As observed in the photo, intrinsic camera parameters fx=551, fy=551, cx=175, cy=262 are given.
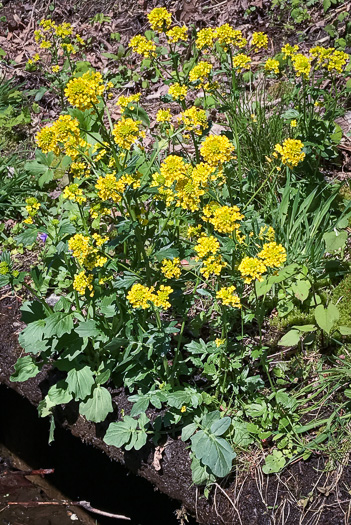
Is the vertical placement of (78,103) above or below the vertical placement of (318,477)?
above

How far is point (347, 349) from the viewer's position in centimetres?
230

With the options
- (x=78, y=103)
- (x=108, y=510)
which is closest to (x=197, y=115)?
(x=78, y=103)

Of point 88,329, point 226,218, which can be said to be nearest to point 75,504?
point 88,329

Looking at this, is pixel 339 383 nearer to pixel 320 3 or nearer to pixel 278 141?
pixel 278 141

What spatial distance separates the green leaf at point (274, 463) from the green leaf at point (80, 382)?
749 millimetres

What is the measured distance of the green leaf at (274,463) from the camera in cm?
204

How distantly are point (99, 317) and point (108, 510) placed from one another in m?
1.09

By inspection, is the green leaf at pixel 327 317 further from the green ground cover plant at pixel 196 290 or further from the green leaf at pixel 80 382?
the green leaf at pixel 80 382

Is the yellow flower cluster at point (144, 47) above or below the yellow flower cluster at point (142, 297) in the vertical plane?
above

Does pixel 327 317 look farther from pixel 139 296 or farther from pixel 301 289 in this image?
pixel 139 296

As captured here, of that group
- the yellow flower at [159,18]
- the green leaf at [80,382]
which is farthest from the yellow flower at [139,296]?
the yellow flower at [159,18]

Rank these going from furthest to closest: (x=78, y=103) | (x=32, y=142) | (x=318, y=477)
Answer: (x=32, y=142), (x=318, y=477), (x=78, y=103)

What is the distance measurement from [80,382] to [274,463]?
0.83m

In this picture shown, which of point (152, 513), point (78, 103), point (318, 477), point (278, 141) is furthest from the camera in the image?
point (278, 141)
